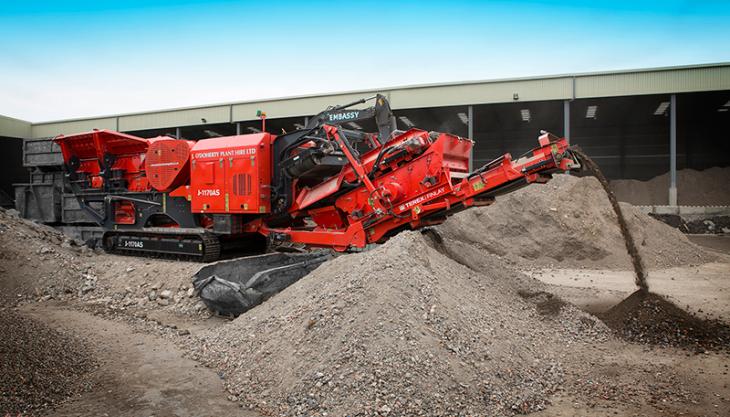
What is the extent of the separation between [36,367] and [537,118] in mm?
21339

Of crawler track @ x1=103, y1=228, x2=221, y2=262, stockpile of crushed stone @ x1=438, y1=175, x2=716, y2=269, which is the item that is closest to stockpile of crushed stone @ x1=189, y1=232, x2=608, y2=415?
crawler track @ x1=103, y1=228, x2=221, y2=262

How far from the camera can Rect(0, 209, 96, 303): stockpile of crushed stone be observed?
7.28 meters

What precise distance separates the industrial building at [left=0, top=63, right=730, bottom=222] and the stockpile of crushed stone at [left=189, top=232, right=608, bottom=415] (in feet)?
29.5

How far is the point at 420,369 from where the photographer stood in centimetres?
358

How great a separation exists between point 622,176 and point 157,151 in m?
25.0

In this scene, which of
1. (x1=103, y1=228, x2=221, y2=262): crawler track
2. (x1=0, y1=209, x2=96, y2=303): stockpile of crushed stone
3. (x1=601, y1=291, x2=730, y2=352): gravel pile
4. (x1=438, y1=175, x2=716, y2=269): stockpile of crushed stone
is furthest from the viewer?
(x1=438, y1=175, x2=716, y2=269): stockpile of crushed stone

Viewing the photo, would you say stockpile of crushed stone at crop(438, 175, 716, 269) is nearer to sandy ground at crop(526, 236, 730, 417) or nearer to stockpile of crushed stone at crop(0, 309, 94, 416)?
sandy ground at crop(526, 236, 730, 417)

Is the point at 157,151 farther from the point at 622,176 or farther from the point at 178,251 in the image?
the point at 622,176

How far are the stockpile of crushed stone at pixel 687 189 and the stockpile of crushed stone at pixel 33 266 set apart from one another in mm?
21854

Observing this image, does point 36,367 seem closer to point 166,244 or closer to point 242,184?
point 242,184

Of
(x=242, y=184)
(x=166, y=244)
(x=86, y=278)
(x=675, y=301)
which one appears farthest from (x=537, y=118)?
(x=86, y=278)

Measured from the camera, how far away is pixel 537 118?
71.4 feet

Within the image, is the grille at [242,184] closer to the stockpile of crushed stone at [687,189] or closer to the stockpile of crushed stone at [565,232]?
the stockpile of crushed stone at [565,232]

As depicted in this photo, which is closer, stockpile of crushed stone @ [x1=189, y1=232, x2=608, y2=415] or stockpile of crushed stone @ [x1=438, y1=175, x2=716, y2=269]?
stockpile of crushed stone @ [x1=189, y1=232, x2=608, y2=415]
